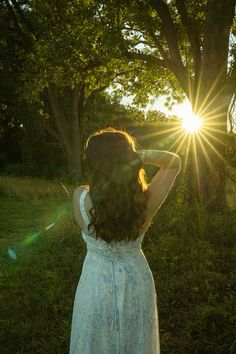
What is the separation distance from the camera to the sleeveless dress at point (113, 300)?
3469 millimetres

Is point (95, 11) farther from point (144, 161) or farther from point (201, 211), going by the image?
point (144, 161)

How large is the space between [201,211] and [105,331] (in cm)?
580

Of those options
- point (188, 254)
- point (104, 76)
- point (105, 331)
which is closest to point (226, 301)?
point (188, 254)

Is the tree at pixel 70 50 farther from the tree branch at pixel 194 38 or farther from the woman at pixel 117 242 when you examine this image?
the woman at pixel 117 242

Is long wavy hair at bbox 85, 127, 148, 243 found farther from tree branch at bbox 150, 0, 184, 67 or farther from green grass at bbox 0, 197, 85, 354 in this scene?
tree branch at bbox 150, 0, 184, 67

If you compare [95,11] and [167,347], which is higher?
[95,11]

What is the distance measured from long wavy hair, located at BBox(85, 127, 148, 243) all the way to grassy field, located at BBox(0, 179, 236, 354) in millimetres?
2435

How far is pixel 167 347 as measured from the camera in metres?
5.28

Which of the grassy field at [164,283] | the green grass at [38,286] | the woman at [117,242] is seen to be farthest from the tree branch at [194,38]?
the woman at [117,242]

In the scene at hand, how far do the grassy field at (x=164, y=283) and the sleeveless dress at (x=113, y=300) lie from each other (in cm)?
179

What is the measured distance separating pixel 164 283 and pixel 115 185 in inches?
154

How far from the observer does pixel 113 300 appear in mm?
3479

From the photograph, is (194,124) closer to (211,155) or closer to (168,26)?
(211,155)

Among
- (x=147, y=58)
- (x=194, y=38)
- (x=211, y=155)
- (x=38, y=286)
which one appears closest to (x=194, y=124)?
(x=211, y=155)
